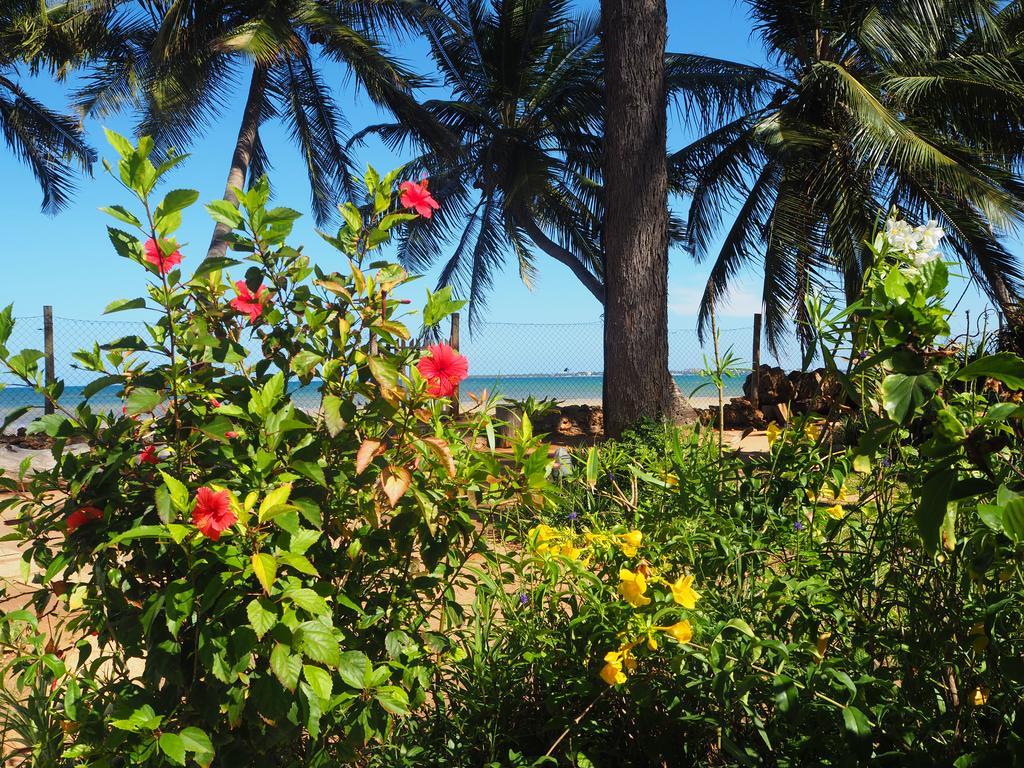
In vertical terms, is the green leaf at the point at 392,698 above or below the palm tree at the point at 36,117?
below

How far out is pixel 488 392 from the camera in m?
1.54

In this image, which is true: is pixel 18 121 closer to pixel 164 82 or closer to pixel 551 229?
pixel 164 82

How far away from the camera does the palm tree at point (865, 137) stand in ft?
29.9

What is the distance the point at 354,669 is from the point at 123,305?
0.72 meters

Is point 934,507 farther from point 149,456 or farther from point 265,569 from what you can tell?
point 149,456

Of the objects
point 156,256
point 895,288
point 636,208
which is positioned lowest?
point 895,288

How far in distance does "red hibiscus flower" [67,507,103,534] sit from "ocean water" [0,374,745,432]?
19cm

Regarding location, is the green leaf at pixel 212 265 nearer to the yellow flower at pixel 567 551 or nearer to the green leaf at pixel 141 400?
the green leaf at pixel 141 400

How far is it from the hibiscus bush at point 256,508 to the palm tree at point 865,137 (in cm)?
795

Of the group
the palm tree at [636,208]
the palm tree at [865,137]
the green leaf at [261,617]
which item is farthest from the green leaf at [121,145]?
the palm tree at [865,137]

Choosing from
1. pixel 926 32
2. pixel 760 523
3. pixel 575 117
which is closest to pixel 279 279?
pixel 760 523

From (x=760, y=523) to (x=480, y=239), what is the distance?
14200mm

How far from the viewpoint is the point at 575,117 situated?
1423 centimetres

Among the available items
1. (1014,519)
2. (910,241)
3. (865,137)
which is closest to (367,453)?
(1014,519)
